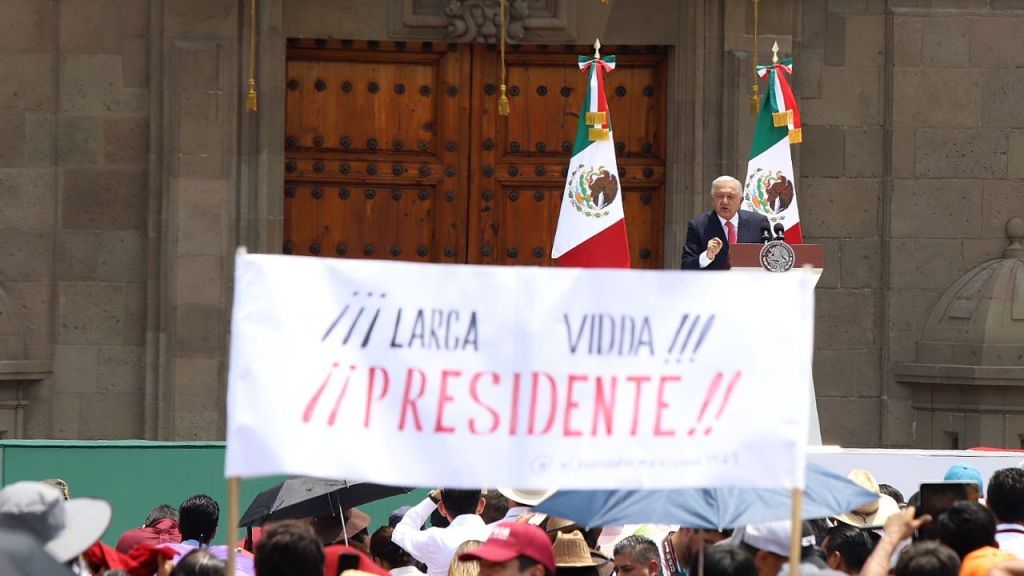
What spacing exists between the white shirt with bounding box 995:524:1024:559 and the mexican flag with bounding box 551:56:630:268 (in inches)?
229

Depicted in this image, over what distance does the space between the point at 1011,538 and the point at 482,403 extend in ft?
7.67

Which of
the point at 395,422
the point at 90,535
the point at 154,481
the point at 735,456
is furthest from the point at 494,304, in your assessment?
the point at 154,481

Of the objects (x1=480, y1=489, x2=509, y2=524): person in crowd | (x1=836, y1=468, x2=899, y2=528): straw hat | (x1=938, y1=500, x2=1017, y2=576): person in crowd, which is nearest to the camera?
(x1=938, y1=500, x2=1017, y2=576): person in crowd

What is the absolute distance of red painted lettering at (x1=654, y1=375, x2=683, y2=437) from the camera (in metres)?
6.00

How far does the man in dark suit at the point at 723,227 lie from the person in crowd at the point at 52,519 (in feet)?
18.2

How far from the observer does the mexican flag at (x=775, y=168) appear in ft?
43.8

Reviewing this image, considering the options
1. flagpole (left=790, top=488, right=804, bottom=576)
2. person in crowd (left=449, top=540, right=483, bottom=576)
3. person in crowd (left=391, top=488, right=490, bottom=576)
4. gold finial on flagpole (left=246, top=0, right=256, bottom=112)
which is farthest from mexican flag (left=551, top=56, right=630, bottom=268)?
flagpole (left=790, top=488, right=804, bottom=576)

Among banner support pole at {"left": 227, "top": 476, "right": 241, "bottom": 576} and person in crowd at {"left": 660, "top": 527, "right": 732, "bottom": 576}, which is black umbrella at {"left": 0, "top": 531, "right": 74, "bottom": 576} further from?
person in crowd at {"left": 660, "top": 527, "right": 732, "bottom": 576}

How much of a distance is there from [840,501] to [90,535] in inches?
102

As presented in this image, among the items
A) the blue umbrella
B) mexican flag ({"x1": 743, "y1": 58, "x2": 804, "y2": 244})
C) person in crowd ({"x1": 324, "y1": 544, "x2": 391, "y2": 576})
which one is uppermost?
mexican flag ({"x1": 743, "y1": 58, "x2": 804, "y2": 244})

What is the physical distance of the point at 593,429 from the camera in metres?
6.00

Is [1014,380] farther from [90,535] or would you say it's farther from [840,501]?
[90,535]

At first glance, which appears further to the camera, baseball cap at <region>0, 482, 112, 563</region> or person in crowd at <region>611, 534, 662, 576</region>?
person in crowd at <region>611, 534, 662, 576</region>

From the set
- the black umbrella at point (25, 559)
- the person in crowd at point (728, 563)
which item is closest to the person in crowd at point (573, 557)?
the person in crowd at point (728, 563)
